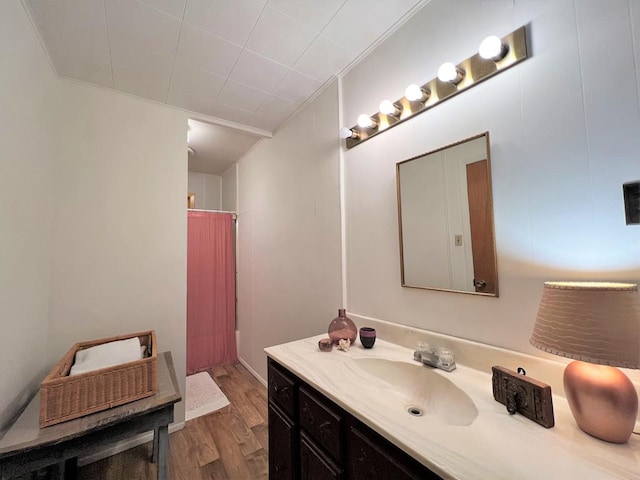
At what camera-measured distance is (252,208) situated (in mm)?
2918

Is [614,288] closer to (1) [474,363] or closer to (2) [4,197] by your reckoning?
(1) [474,363]

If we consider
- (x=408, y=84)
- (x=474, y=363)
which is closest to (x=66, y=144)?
(x=408, y=84)

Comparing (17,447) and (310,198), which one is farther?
(310,198)

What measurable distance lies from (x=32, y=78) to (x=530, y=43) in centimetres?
226

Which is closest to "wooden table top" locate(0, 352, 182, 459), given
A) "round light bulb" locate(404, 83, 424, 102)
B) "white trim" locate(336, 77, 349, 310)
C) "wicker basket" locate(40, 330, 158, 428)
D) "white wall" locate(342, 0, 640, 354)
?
"wicker basket" locate(40, 330, 158, 428)

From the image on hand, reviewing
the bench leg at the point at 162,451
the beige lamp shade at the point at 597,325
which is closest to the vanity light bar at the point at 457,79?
the beige lamp shade at the point at 597,325

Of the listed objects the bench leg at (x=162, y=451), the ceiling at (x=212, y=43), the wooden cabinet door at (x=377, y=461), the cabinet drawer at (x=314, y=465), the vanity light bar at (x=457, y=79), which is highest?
the ceiling at (x=212, y=43)

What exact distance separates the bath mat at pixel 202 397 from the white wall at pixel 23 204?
107 centimetres

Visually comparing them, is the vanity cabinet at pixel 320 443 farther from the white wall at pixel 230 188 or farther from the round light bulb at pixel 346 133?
the white wall at pixel 230 188

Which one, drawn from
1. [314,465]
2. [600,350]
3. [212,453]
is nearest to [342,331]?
[314,465]

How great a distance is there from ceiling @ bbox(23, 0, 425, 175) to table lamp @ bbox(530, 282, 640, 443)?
143cm

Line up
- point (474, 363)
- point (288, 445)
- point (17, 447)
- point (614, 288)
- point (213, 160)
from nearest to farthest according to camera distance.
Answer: point (614, 288)
point (17, 447)
point (474, 363)
point (288, 445)
point (213, 160)

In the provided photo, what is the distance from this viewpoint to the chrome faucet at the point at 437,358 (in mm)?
1019

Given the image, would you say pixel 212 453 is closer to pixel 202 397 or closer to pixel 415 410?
pixel 202 397
